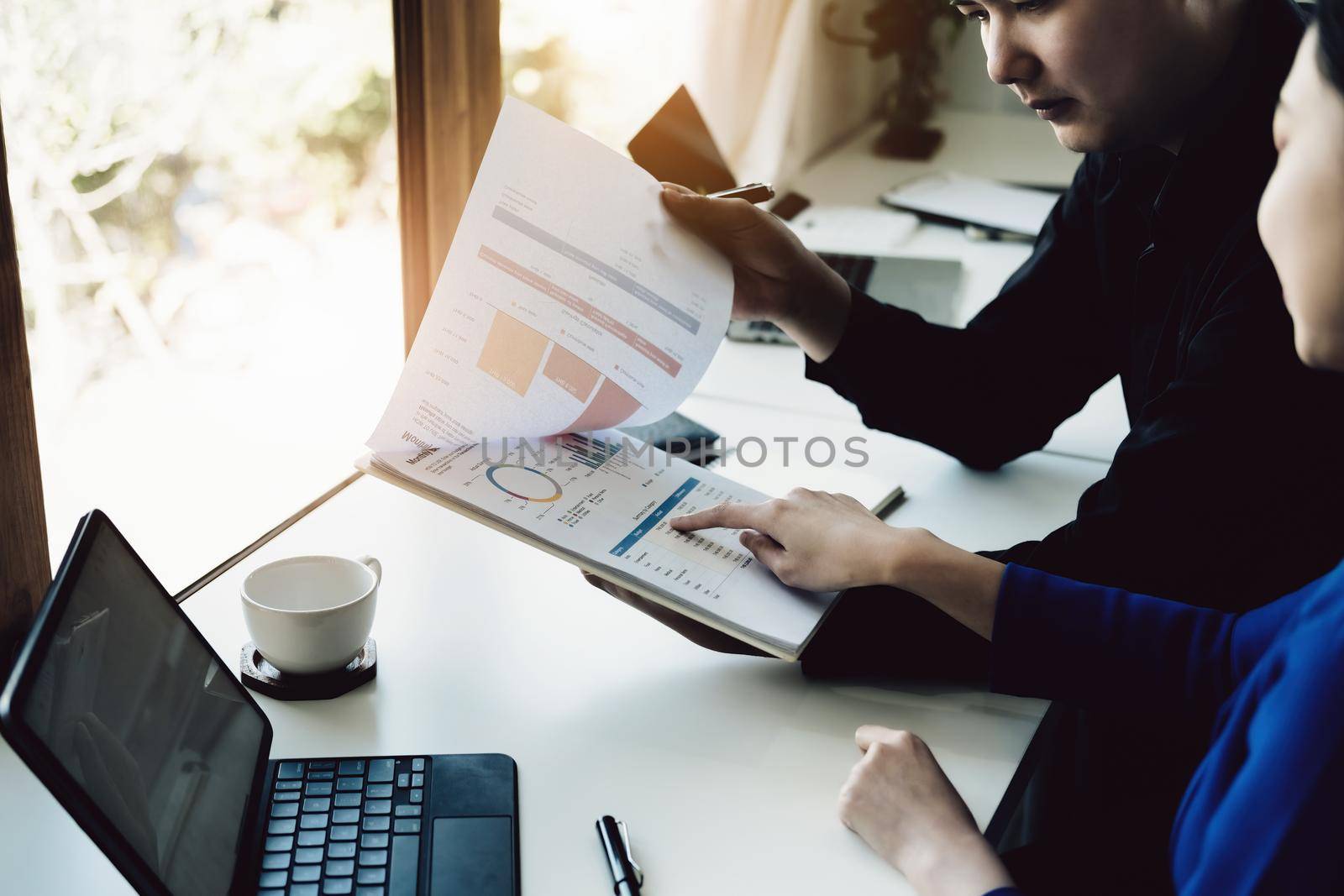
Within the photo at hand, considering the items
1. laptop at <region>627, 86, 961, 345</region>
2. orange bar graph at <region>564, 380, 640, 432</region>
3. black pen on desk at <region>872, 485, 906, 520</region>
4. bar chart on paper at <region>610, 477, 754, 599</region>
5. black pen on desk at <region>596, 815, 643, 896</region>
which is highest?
laptop at <region>627, 86, 961, 345</region>

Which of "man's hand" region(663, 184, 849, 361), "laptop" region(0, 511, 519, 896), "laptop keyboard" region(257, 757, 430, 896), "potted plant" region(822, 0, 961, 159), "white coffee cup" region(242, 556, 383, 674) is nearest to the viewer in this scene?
"laptop" region(0, 511, 519, 896)

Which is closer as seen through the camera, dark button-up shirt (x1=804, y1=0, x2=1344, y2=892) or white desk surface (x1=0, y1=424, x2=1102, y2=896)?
white desk surface (x1=0, y1=424, x2=1102, y2=896)

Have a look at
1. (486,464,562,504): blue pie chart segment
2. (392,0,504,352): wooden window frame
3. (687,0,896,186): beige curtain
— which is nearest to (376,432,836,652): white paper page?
(486,464,562,504): blue pie chart segment

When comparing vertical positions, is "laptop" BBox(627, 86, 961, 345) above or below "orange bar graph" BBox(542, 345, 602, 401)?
above

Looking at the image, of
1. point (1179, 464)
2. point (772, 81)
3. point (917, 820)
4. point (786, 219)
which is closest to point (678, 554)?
point (917, 820)

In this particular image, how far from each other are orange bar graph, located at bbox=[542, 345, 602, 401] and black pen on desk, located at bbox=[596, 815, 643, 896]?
1.15 ft

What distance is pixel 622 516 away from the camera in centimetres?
92

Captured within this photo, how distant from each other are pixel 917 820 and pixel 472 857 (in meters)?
0.27

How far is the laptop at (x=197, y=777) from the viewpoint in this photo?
535 millimetres

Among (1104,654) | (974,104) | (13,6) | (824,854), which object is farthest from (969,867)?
(974,104)

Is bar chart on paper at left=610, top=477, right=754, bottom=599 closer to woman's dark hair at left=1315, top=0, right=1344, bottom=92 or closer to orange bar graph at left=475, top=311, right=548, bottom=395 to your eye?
orange bar graph at left=475, top=311, right=548, bottom=395

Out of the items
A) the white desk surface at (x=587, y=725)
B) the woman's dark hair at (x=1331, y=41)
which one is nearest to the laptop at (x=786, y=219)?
the white desk surface at (x=587, y=725)

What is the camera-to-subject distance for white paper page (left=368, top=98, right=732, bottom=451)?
88 centimetres

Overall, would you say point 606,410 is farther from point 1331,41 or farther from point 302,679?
point 1331,41
